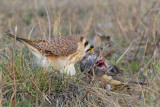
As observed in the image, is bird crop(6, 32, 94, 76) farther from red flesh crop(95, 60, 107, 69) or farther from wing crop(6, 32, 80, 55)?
red flesh crop(95, 60, 107, 69)

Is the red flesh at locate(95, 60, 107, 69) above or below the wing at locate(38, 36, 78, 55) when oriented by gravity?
below

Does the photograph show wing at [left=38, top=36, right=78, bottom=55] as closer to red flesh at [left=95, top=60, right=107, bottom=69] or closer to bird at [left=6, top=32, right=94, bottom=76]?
bird at [left=6, top=32, right=94, bottom=76]

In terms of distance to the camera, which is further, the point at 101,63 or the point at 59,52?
the point at 101,63

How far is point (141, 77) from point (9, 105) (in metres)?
1.96

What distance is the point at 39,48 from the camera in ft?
9.70

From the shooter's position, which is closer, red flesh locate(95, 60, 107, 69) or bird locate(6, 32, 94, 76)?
bird locate(6, 32, 94, 76)

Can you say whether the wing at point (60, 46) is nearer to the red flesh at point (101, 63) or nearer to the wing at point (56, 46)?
the wing at point (56, 46)

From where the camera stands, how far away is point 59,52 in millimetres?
3088

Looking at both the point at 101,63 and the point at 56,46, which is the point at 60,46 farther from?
the point at 101,63

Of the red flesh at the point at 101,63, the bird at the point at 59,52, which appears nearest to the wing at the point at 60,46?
the bird at the point at 59,52

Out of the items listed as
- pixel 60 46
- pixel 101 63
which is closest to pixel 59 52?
pixel 60 46

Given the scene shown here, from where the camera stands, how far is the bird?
3.02 m

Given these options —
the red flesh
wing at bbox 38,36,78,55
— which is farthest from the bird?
the red flesh

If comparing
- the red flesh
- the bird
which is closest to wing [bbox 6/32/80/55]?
the bird
